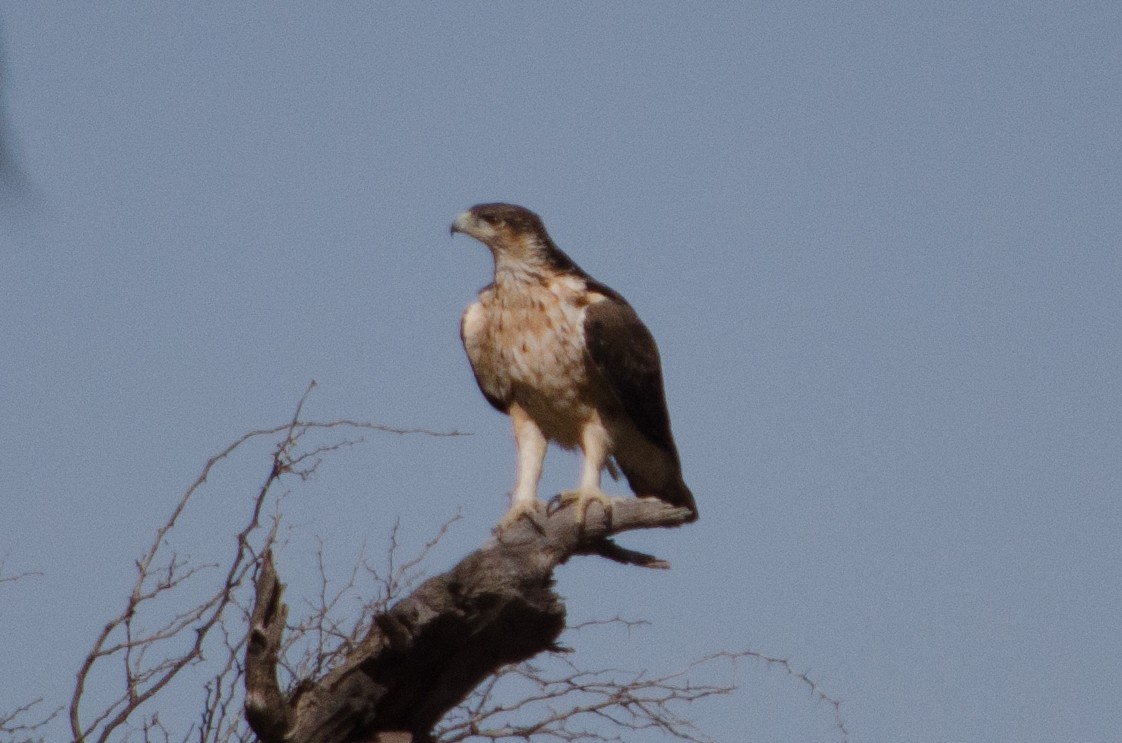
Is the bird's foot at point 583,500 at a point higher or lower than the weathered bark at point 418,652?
higher

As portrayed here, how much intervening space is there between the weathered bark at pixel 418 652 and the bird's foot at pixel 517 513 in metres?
0.76

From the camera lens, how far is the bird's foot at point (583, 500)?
610 cm

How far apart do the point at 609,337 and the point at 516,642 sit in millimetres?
1851

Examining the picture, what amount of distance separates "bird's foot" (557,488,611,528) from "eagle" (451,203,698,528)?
0.04ft

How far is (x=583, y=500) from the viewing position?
633 centimetres

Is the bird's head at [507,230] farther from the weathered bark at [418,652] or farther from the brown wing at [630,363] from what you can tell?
the weathered bark at [418,652]

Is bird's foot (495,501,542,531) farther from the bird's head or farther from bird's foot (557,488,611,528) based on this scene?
the bird's head

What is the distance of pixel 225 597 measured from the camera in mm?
5223

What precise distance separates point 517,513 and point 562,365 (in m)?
0.68

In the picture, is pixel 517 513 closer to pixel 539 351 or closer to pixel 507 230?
pixel 539 351

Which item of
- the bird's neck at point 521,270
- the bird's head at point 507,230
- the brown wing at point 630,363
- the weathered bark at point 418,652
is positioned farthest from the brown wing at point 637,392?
the weathered bark at point 418,652

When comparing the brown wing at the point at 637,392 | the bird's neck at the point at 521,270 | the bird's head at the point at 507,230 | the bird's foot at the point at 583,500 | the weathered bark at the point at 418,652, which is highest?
the bird's head at the point at 507,230

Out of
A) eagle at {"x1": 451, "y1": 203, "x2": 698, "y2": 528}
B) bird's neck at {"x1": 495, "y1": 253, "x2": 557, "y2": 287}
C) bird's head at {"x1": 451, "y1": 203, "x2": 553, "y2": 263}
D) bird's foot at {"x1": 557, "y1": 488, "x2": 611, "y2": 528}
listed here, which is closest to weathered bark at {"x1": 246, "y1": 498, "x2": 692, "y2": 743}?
bird's foot at {"x1": 557, "y1": 488, "x2": 611, "y2": 528}

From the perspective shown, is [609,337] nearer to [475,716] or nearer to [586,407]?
[586,407]
